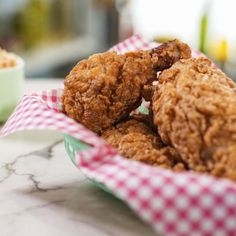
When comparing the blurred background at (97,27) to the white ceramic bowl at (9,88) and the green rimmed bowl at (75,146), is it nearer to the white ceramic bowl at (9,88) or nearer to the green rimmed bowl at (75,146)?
the white ceramic bowl at (9,88)

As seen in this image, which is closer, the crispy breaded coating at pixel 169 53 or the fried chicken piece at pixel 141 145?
the fried chicken piece at pixel 141 145

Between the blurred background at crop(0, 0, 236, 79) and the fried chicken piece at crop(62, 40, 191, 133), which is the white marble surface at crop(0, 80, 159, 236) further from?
the blurred background at crop(0, 0, 236, 79)

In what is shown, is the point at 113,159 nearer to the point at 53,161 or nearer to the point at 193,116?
the point at 193,116

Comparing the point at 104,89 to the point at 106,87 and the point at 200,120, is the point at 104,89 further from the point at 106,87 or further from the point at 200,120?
the point at 200,120

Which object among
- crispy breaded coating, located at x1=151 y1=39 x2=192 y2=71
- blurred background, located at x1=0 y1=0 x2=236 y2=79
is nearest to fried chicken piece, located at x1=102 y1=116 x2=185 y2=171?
crispy breaded coating, located at x1=151 y1=39 x2=192 y2=71

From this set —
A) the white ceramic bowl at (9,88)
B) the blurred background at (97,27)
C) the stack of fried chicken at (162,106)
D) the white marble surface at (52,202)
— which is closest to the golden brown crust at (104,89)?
the stack of fried chicken at (162,106)

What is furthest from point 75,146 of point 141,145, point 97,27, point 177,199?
point 97,27

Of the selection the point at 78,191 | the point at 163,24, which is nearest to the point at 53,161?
the point at 78,191
